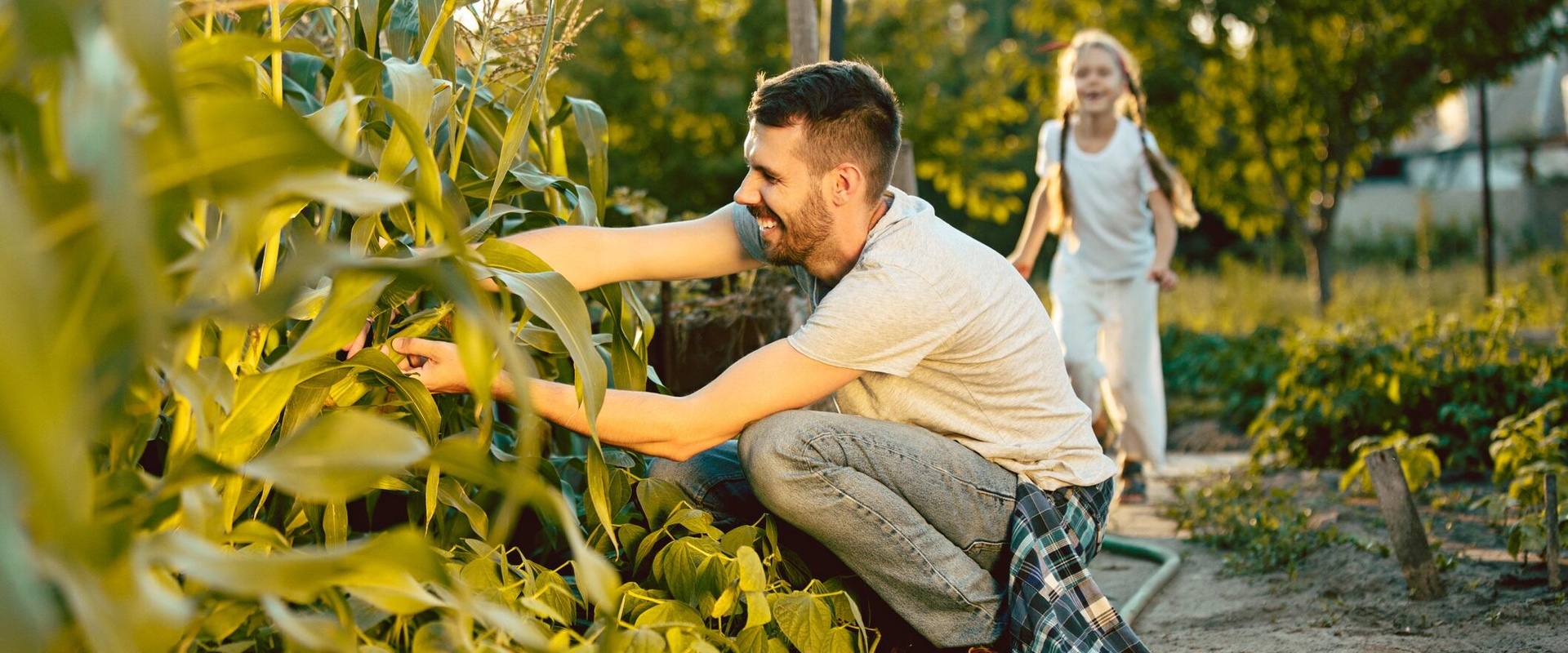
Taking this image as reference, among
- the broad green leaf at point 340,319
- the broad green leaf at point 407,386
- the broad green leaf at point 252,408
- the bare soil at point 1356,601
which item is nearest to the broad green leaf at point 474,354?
the broad green leaf at point 340,319

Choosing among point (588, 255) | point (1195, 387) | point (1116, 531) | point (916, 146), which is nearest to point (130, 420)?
point (588, 255)

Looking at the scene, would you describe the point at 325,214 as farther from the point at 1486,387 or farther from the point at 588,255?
the point at 1486,387

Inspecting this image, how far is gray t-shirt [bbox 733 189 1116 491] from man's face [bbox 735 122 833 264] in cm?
10

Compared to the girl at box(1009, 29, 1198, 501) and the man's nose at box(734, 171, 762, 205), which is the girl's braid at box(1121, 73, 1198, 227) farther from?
the man's nose at box(734, 171, 762, 205)

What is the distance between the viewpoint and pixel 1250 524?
3.52 m

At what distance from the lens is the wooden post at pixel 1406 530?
274 centimetres

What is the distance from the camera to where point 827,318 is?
2.10 metres

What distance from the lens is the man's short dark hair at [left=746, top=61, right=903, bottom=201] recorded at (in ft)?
7.25

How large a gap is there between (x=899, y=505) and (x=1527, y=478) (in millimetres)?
1701

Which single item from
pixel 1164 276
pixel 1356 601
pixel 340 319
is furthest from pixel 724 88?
pixel 340 319

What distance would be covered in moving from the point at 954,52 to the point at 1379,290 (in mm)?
3995

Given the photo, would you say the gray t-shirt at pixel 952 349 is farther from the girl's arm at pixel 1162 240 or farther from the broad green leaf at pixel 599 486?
the girl's arm at pixel 1162 240

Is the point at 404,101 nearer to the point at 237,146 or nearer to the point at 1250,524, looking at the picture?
the point at 237,146

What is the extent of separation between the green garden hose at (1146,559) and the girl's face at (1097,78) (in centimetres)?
156
